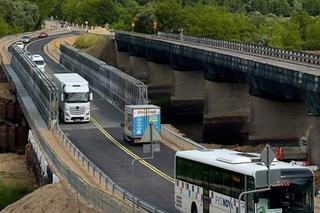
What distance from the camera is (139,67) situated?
144 m

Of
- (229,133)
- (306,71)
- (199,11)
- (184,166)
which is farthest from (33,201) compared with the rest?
(199,11)

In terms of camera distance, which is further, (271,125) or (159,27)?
(159,27)

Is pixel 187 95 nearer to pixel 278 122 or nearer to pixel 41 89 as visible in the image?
pixel 278 122

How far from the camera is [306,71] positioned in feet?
211

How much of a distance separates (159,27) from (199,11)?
1143 cm

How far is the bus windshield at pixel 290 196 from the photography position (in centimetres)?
2777

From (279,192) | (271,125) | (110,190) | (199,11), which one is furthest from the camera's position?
(199,11)

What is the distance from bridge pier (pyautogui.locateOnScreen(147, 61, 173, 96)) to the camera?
421 feet

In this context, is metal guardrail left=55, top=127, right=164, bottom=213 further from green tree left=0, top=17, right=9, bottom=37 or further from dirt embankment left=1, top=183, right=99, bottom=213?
green tree left=0, top=17, right=9, bottom=37

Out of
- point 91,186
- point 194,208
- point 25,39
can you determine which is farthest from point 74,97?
point 25,39

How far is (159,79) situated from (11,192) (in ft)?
263

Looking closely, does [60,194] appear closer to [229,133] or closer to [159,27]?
[229,133]

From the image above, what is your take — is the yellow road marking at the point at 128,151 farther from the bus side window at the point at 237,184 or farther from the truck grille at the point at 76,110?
the bus side window at the point at 237,184

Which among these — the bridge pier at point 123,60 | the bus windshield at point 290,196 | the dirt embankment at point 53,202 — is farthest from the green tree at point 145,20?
the bus windshield at point 290,196
